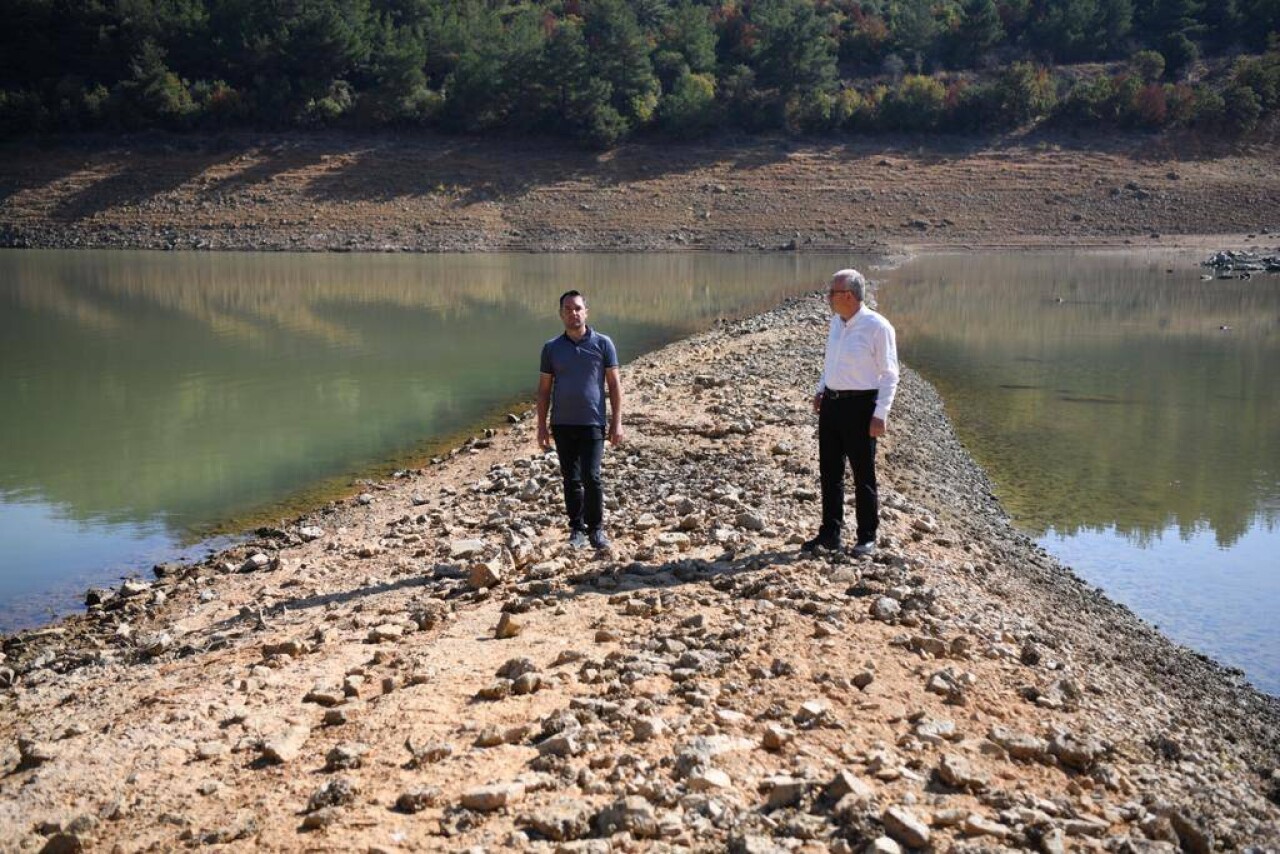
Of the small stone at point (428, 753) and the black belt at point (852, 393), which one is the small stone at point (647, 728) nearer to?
the small stone at point (428, 753)

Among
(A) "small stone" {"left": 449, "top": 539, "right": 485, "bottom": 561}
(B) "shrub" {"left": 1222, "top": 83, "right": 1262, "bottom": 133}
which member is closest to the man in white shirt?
(A) "small stone" {"left": 449, "top": 539, "right": 485, "bottom": 561}

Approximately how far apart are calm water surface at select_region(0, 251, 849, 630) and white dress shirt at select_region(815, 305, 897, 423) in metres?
5.99

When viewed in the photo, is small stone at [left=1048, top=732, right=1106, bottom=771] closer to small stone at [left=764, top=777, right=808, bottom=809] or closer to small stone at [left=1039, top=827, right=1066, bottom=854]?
small stone at [left=1039, top=827, right=1066, bottom=854]

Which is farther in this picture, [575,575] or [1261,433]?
[1261,433]

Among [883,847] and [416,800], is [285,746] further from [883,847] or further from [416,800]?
[883,847]

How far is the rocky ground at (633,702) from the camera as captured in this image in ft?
14.9

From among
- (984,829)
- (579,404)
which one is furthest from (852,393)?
(984,829)

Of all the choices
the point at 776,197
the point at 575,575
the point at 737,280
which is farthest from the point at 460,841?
the point at 776,197

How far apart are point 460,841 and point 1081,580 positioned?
671 centimetres

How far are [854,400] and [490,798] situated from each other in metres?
4.07

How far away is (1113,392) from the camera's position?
19.8m

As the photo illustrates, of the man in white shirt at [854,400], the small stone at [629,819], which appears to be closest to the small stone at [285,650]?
the small stone at [629,819]

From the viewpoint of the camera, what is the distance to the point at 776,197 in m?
61.6

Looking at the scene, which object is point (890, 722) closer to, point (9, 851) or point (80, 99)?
point (9, 851)
